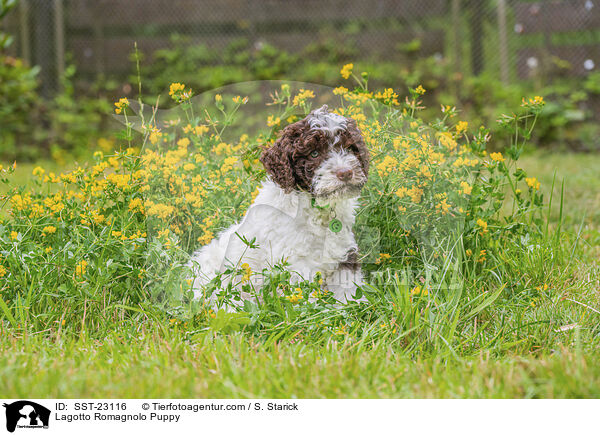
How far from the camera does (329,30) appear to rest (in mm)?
9023

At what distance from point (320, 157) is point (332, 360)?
2.85 feet

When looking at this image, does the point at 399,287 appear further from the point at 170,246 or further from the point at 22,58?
the point at 22,58

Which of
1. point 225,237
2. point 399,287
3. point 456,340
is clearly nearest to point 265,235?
point 225,237

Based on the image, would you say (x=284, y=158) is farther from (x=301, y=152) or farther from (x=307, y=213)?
(x=307, y=213)

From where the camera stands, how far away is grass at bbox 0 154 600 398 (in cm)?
198

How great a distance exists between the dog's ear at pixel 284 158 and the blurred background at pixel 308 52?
582cm

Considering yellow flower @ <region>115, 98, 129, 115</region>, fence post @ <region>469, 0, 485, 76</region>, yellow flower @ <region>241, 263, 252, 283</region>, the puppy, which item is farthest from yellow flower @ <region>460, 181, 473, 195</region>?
fence post @ <region>469, 0, 485, 76</region>

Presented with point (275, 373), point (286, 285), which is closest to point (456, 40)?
point (286, 285)

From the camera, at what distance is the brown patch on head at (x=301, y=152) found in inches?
95.3

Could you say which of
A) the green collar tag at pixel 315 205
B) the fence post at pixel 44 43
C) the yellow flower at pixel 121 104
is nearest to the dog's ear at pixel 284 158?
the green collar tag at pixel 315 205

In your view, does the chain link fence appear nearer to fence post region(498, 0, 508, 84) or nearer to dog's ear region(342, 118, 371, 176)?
fence post region(498, 0, 508, 84)
